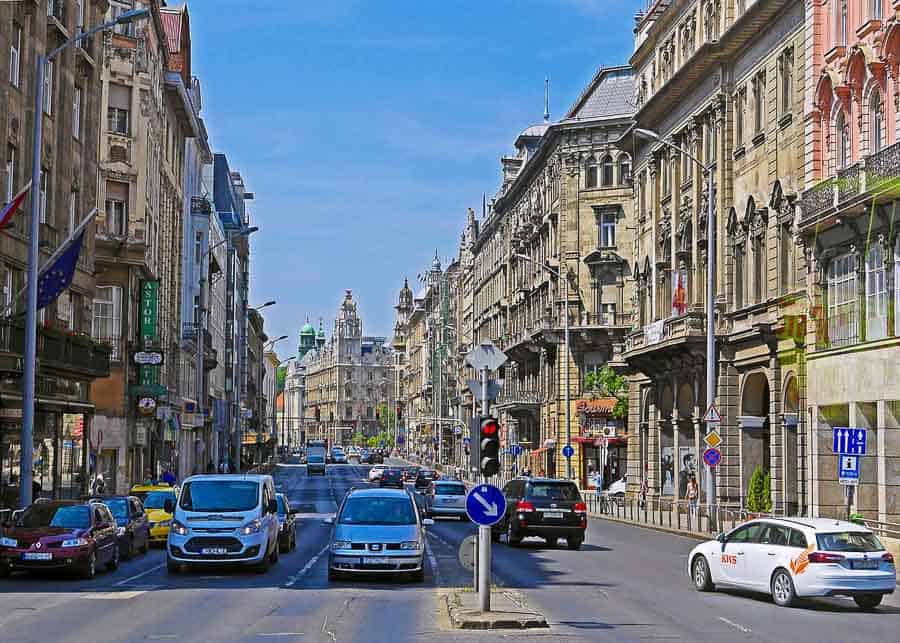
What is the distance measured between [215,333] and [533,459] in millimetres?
26254

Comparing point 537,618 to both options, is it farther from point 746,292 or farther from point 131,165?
point 131,165

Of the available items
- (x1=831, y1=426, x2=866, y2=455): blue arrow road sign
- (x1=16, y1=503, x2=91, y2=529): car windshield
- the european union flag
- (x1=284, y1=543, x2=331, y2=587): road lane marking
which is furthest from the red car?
(x1=831, y1=426, x2=866, y2=455): blue arrow road sign

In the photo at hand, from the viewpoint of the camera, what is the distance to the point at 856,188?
35875 millimetres

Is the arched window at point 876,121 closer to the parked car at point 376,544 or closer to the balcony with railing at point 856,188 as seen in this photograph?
the balcony with railing at point 856,188

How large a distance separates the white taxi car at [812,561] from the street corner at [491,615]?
405 cm

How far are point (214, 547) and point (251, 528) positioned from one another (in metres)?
0.77

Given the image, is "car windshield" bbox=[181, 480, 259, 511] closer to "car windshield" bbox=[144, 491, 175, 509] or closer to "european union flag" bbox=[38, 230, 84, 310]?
"european union flag" bbox=[38, 230, 84, 310]

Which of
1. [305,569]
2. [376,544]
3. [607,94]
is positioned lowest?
[305,569]

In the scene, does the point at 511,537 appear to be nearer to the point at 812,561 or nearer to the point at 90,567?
the point at 90,567

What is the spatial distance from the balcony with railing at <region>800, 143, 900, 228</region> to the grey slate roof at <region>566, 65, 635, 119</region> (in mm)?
42818

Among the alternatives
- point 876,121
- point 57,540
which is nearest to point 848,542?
point 57,540

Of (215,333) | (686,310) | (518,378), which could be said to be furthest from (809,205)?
(215,333)

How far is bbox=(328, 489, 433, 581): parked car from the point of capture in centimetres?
2438

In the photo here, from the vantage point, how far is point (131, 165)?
5703 cm
